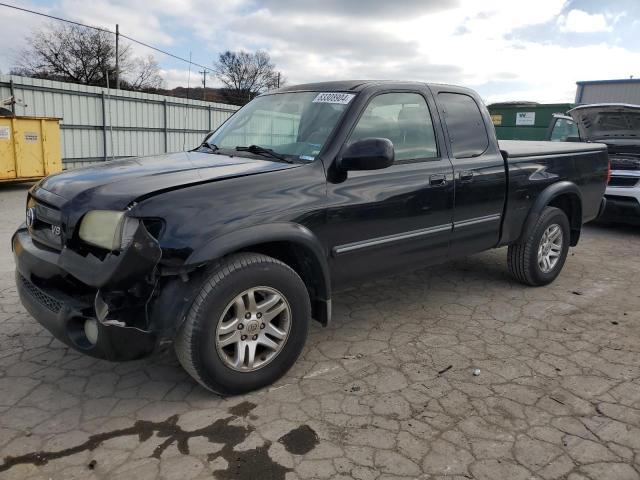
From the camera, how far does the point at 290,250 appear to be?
3131 mm

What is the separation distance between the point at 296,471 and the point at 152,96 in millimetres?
17683

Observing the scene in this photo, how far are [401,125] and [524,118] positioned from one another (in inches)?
503

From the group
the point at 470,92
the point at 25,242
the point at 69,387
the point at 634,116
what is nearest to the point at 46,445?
the point at 69,387

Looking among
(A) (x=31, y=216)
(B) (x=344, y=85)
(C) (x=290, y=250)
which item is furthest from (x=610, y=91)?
(A) (x=31, y=216)

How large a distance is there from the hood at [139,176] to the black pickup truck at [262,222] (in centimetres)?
1

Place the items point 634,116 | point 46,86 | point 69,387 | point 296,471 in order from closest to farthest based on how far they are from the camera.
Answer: point 296,471
point 69,387
point 634,116
point 46,86

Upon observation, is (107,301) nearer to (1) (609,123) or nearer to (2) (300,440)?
(2) (300,440)

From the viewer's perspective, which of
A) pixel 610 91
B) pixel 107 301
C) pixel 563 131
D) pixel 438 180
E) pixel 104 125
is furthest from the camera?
pixel 610 91

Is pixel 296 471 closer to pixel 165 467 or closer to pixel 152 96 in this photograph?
pixel 165 467

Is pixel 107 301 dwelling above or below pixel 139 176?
below

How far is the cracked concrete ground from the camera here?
2383 millimetres

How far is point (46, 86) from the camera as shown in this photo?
45.8 ft

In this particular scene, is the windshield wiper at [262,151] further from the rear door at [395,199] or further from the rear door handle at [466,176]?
the rear door handle at [466,176]

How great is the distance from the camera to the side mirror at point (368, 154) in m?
3.03
